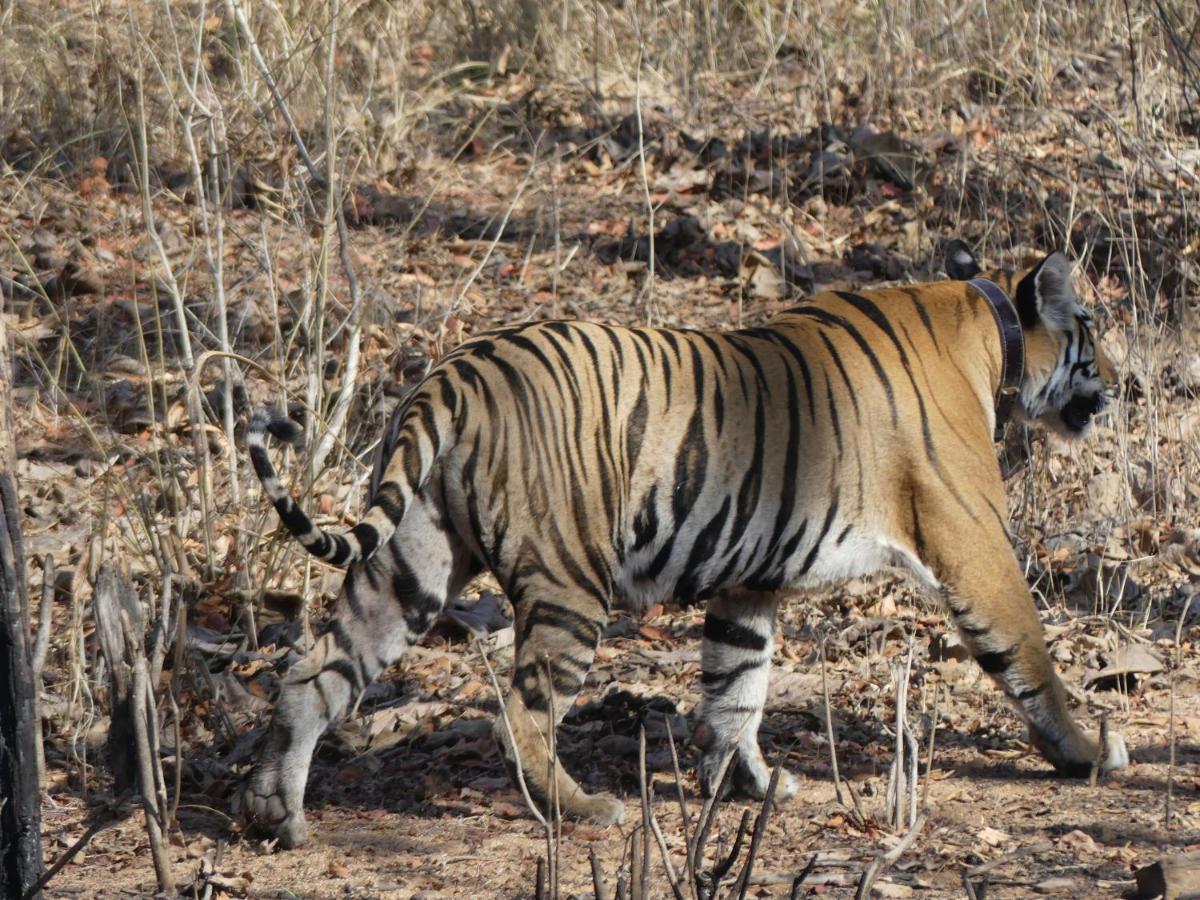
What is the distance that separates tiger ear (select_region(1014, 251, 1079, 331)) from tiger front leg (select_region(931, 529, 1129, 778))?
0.92 metres

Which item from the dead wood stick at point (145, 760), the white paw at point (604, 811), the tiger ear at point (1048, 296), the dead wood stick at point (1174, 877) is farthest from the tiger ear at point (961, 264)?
the dead wood stick at point (145, 760)

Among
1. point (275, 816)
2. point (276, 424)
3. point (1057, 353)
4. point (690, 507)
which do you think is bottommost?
point (275, 816)

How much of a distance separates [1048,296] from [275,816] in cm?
297

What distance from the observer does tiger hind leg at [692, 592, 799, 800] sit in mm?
4793

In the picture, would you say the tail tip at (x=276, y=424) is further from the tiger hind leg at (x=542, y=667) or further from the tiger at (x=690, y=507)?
the tiger hind leg at (x=542, y=667)

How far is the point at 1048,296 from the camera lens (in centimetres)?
509

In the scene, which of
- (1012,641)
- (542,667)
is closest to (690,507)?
(542,667)

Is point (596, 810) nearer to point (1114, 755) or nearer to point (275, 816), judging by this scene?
point (275, 816)

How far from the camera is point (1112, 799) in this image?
14.6 feet

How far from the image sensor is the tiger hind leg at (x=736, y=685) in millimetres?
4793

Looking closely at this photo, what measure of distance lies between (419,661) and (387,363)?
82.0 inches

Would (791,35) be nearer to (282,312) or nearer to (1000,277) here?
(282,312)

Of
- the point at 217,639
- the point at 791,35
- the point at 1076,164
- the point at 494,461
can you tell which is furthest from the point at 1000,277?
the point at 791,35

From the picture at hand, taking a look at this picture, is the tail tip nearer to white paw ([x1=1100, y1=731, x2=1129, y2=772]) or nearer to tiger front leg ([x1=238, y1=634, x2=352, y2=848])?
tiger front leg ([x1=238, y1=634, x2=352, y2=848])
